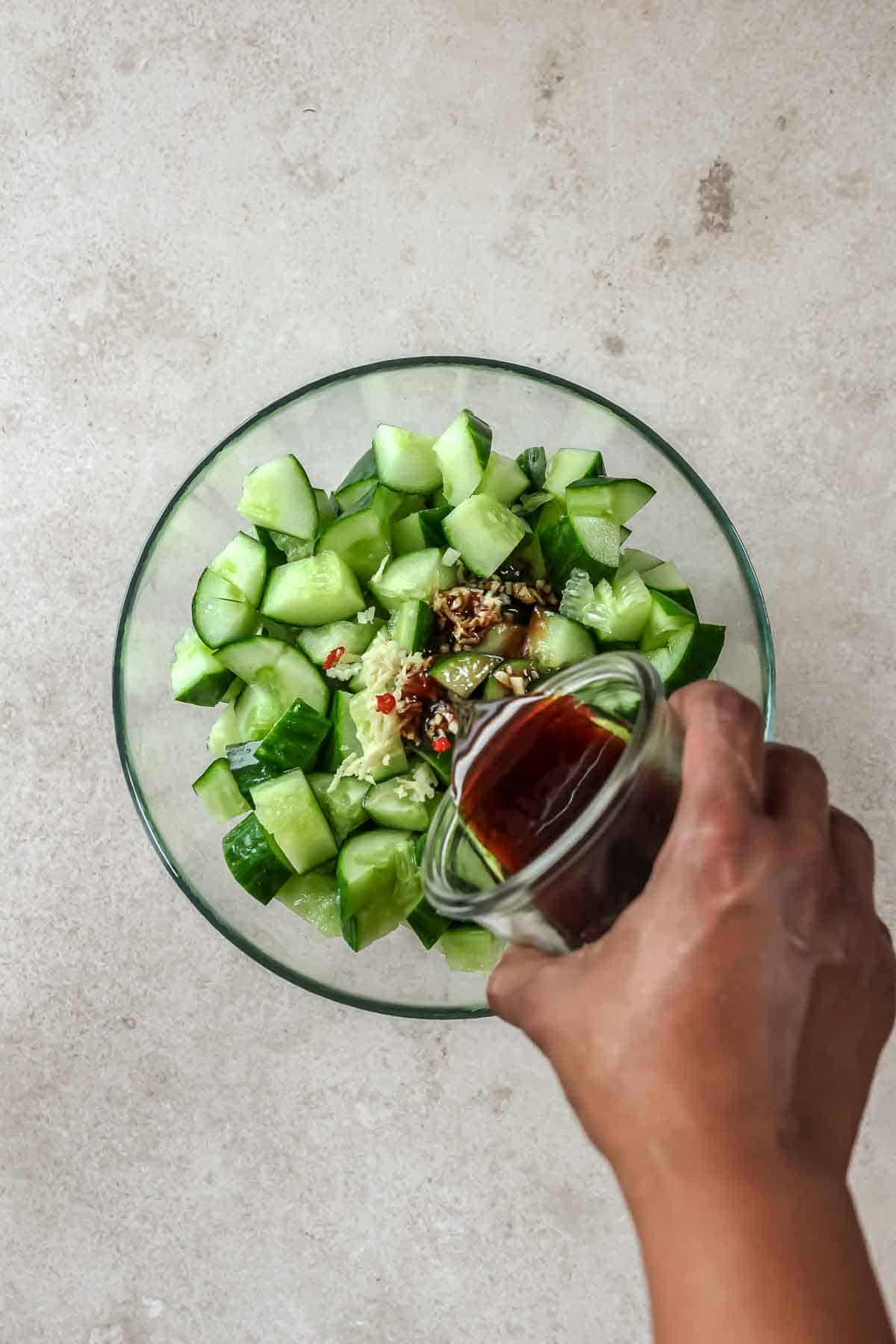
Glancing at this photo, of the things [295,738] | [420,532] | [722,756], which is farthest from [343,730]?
[722,756]

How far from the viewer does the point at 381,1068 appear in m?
1.66

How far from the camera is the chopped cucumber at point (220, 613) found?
4.80 ft

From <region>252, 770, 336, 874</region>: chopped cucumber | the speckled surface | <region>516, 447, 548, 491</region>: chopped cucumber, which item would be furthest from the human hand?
the speckled surface

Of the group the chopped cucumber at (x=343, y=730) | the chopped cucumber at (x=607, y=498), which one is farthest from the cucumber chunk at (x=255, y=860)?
the chopped cucumber at (x=607, y=498)

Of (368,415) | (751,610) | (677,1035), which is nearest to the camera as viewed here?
(677,1035)

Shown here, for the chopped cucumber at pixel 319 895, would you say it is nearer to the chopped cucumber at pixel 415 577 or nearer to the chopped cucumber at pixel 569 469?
the chopped cucumber at pixel 415 577

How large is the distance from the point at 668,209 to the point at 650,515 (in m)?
0.53

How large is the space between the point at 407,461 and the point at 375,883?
551mm

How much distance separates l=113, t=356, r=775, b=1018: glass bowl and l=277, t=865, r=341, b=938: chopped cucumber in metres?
0.06

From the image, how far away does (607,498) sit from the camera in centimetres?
137

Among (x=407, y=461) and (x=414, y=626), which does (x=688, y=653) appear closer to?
(x=414, y=626)

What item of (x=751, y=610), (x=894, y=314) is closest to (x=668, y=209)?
(x=894, y=314)

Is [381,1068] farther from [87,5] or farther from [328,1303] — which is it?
[87,5]

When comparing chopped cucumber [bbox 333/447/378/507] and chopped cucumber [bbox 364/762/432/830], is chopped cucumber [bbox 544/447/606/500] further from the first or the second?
chopped cucumber [bbox 364/762/432/830]
